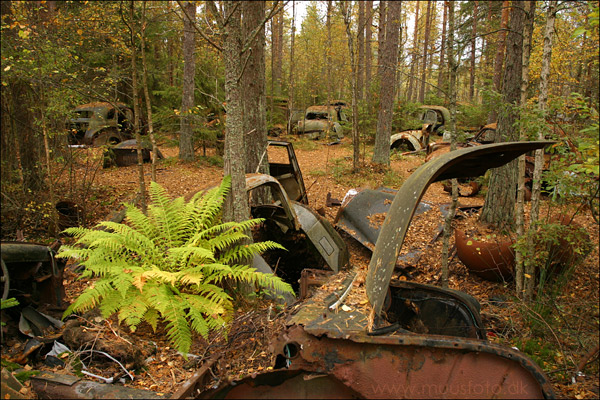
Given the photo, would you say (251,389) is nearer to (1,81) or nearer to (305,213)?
(305,213)

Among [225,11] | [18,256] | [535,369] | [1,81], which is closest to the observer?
[535,369]

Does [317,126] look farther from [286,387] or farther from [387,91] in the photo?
[286,387]

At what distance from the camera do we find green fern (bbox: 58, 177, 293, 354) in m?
3.37

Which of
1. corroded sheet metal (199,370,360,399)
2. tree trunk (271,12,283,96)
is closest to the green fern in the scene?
corroded sheet metal (199,370,360,399)

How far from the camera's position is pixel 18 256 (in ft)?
10.3

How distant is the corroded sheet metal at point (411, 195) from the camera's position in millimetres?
2074

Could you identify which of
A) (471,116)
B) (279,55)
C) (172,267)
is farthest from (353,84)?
(279,55)

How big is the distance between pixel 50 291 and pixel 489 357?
12.3 feet

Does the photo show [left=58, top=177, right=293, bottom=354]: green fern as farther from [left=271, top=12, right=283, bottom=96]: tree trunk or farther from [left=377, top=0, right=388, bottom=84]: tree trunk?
[left=271, top=12, right=283, bottom=96]: tree trunk

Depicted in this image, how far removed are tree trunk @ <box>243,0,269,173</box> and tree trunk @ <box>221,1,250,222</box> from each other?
2206 millimetres

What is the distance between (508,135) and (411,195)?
4.22 m

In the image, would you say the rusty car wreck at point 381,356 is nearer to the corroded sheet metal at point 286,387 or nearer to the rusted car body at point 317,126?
the corroded sheet metal at point 286,387

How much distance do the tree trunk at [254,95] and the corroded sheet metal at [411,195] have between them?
4453 millimetres

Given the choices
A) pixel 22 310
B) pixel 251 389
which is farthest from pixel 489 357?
pixel 22 310
